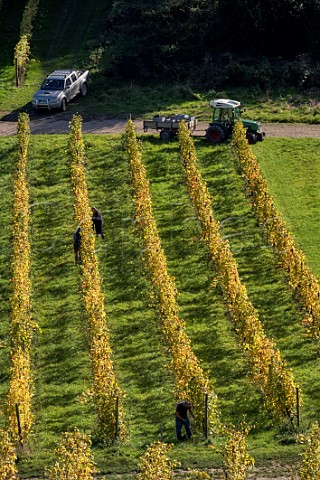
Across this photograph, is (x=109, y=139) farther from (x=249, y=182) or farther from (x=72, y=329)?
(x=72, y=329)

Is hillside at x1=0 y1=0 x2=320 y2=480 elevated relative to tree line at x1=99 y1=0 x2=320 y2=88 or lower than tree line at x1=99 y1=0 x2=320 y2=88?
lower

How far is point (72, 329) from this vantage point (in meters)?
38.0

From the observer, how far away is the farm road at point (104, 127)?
5445 centimetres

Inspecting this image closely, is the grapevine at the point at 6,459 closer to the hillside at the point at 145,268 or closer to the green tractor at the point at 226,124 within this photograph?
the hillside at the point at 145,268

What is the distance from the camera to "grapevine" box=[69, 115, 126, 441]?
31.2 metres

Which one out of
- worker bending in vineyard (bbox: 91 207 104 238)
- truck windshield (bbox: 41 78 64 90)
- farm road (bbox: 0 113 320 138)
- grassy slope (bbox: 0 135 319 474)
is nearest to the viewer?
grassy slope (bbox: 0 135 319 474)

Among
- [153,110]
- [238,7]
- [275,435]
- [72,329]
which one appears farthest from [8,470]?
[238,7]

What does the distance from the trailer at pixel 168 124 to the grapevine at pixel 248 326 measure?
6.85 meters

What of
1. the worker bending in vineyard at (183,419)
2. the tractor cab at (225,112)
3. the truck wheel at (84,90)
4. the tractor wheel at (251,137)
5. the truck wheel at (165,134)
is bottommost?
the worker bending in vineyard at (183,419)

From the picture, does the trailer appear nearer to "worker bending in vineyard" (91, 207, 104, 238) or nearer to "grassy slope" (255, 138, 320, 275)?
"grassy slope" (255, 138, 320, 275)

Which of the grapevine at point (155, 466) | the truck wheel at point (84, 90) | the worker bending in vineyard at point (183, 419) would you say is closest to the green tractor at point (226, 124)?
the truck wheel at point (84, 90)

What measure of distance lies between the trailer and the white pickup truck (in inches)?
229

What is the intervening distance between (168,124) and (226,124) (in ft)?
8.64

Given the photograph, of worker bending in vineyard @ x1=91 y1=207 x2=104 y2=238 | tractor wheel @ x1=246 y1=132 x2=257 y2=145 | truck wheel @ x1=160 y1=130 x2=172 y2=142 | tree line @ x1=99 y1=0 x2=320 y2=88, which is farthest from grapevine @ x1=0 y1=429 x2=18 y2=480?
tree line @ x1=99 y1=0 x2=320 y2=88
